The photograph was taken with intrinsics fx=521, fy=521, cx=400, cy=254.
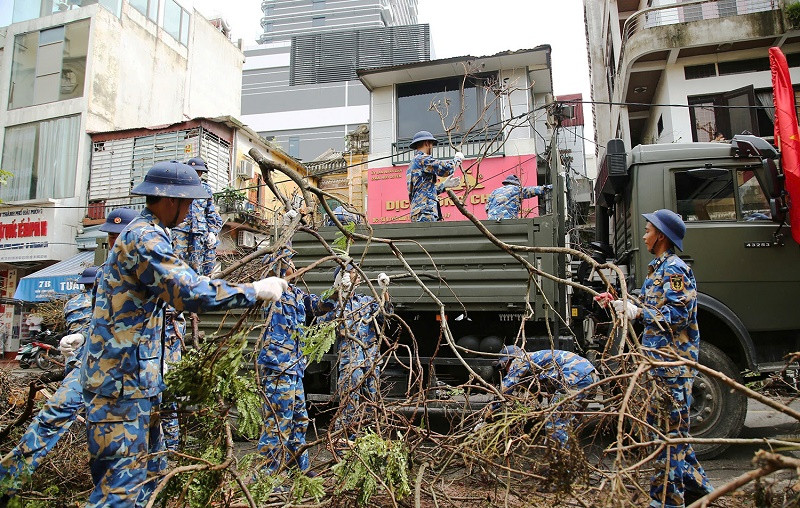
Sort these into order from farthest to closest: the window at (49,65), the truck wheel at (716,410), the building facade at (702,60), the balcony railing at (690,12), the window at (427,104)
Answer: the window at (49,65)
the window at (427,104)
the balcony railing at (690,12)
the building facade at (702,60)
the truck wheel at (716,410)

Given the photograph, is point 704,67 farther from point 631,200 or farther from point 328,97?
point 328,97

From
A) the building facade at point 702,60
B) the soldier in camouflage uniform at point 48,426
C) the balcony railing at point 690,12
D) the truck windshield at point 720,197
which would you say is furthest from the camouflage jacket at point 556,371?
the balcony railing at point 690,12

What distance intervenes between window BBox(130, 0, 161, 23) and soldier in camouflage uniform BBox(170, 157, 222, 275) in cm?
1651

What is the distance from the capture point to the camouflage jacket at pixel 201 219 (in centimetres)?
607

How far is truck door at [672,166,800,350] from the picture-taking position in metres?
4.74

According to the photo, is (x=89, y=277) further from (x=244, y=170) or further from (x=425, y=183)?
(x=244, y=170)

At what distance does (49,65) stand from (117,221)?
17.6m

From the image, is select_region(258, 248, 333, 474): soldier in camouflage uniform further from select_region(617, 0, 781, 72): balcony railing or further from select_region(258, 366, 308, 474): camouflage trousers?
select_region(617, 0, 781, 72): balcony railing

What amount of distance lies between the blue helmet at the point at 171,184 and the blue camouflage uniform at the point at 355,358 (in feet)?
3.91

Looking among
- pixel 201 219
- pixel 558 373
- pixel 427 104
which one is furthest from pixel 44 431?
pixel 427 104

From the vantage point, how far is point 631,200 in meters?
5.22

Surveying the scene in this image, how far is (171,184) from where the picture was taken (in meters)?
2.69

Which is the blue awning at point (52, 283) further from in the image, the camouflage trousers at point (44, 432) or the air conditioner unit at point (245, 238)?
the camouflage trousers at point (44, 432)

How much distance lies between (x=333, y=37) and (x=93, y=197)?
78.7ft
